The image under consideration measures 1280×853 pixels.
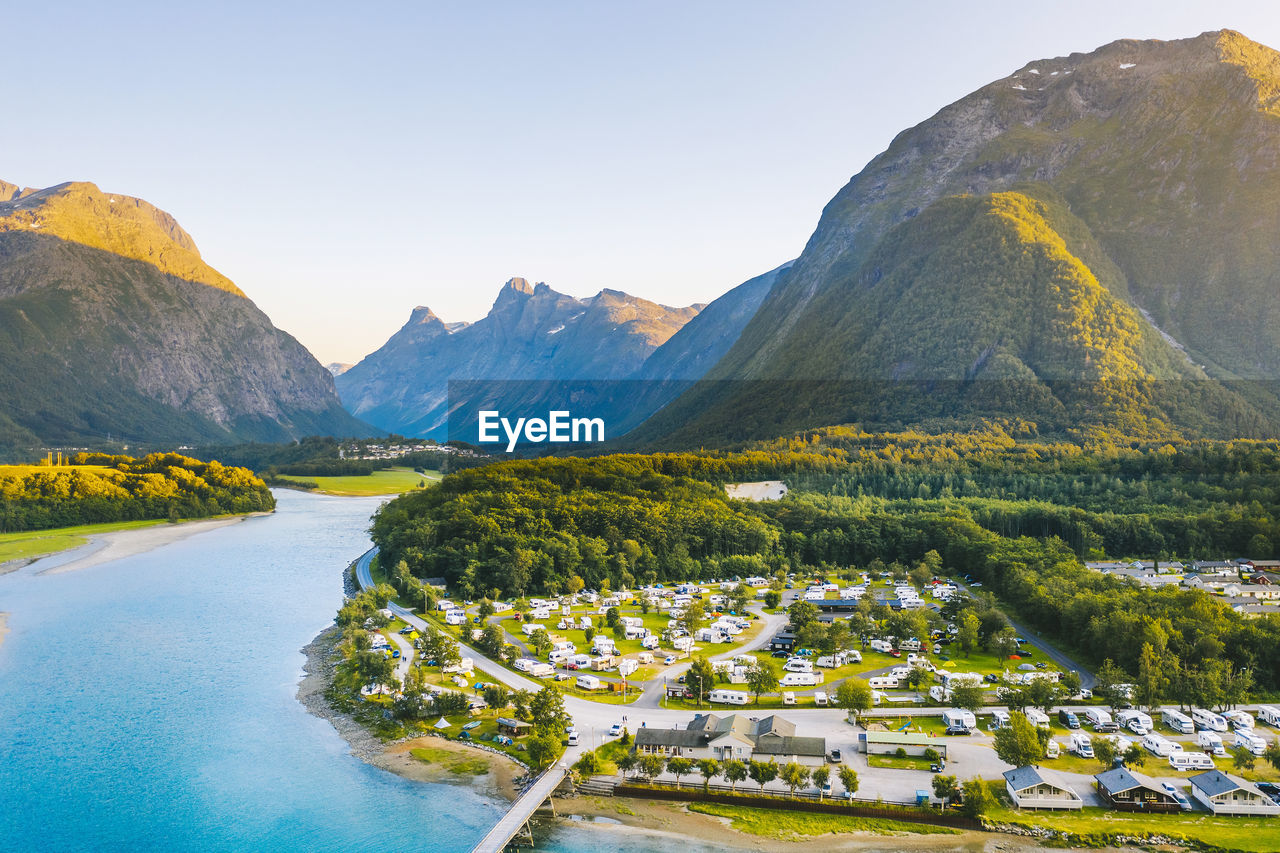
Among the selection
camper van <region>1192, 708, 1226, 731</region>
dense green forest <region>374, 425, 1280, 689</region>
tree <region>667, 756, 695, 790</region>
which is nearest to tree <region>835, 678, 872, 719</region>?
tree <region>667, 756, 695, 790</region>

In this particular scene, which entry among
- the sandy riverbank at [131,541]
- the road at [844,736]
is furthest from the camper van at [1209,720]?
the sandy riverbank at [131,541]

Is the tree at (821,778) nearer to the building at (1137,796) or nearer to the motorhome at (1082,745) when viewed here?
the building at (1137,796)

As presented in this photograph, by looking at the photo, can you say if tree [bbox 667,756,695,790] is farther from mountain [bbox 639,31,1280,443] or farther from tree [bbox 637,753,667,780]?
mountain [bbox 639,31,1280,443]

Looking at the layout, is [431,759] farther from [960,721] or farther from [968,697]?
[968,697]

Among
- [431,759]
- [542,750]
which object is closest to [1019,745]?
[542,750]

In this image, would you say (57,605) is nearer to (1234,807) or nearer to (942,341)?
(1234,807)

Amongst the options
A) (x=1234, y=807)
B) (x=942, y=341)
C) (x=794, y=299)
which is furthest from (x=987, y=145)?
(x=1234, y=807)

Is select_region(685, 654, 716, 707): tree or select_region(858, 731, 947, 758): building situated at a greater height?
select_region(685, 654, 716, 707): tree
